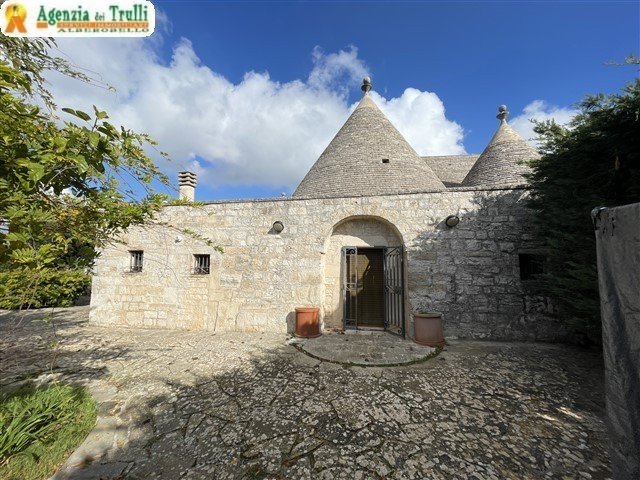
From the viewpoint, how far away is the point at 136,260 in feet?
23.2

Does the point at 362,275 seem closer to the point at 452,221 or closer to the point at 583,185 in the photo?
the point at 452,221

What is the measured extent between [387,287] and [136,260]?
7125 millimetres

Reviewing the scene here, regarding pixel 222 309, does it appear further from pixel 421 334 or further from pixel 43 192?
pixel 43 192

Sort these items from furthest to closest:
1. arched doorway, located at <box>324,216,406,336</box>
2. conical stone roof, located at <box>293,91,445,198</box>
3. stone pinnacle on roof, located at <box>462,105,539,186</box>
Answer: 1. stone pinnacle on roof, located at <box>462,105,539,186</box>
2. conical stone roof, located at <box>293,91,445,198</box>
3. arched doorway, located at <box>324,216,406,336</box>

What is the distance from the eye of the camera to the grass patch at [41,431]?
2.12 metres

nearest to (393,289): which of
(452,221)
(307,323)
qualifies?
(452,221)

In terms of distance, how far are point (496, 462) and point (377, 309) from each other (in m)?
4.26

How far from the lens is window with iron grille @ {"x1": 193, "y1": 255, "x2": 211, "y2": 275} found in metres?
6.65

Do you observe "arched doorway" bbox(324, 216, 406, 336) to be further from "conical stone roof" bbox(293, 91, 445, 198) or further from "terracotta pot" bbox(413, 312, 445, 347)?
"conical stone roof" bbox(293, 91, 445, 198)

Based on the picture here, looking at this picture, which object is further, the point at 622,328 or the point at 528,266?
the point at 528,266

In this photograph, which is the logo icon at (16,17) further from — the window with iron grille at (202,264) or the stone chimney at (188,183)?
the stone chimney at (188,183)

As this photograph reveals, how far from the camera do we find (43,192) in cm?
158

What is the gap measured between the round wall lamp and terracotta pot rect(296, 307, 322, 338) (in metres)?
3.67

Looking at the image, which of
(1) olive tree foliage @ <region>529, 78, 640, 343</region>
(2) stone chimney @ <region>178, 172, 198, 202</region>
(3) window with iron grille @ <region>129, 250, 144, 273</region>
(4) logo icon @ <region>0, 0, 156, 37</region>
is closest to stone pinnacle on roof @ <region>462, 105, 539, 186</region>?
(1) olive tree foliage @ <region>529, 78, 640, 343</region>
